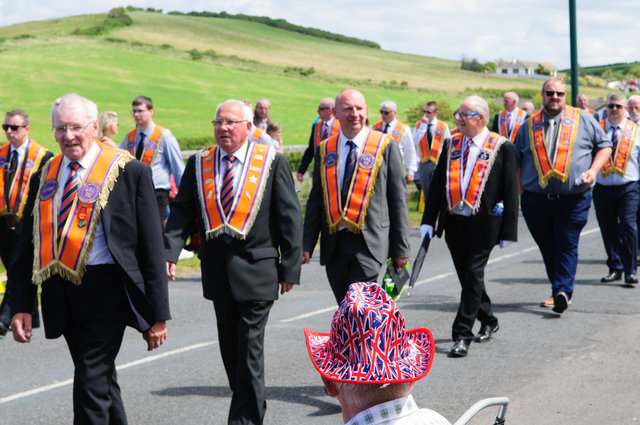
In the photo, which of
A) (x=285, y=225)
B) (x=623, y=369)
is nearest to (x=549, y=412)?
(x=623, y=369)

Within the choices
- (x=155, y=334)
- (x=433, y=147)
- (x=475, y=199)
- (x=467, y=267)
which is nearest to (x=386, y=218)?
(x=475, y=199)

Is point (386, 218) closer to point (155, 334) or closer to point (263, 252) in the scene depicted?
point (263, 252)

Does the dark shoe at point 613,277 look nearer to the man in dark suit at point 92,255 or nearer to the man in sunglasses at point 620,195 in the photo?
the man in sunglasses at point 620,195

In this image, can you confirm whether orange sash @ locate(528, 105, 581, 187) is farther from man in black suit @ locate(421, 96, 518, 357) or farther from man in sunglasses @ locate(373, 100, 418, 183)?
man in sunglasses @ locate(373, 100, 418, 183)

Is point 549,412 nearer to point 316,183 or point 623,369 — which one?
point 623,369

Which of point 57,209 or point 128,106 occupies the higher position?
point 57,209

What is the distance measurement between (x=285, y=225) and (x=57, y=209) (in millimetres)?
1522

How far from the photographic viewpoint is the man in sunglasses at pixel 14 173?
362 inches

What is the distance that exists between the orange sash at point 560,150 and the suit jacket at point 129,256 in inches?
210

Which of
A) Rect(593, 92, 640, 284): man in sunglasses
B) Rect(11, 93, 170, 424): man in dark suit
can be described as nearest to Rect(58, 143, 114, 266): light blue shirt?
Rect(11, 93, 170, 424): man in dark suit

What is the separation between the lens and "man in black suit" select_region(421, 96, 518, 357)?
808cm

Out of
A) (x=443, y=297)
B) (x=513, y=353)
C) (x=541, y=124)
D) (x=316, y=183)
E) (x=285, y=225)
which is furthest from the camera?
(x=443, y=297)

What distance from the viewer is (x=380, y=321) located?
262 cm

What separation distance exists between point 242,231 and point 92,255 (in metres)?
1.15
